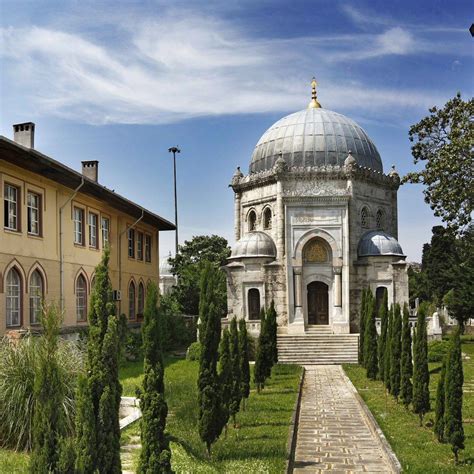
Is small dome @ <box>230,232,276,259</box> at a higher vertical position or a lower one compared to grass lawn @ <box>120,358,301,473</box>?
higher

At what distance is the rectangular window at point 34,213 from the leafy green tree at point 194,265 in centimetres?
1997

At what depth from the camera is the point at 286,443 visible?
12.9 meters

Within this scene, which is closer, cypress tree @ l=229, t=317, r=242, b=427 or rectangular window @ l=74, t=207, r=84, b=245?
cypress tree @ l=229, t=317, r=242, b=427

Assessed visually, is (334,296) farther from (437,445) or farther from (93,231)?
(437,445)

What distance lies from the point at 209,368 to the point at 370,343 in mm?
14190

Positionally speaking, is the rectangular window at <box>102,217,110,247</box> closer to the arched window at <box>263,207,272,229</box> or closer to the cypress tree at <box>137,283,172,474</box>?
the arched window at <box>263,207,272,229</box>

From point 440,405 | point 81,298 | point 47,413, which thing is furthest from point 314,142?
point 47,413

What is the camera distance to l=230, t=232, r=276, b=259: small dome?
110 feet

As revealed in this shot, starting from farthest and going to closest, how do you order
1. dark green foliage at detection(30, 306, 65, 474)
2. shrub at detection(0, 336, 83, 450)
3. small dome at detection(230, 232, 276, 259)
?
small dome at detection(230, 232, 276, 259) < shrub at detection(0, 336, 83, 450) < dark green foliage at detection(30, 306, 65, 474)

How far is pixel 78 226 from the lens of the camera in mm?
26141

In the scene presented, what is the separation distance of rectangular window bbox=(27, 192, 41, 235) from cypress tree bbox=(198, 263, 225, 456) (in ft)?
36.5

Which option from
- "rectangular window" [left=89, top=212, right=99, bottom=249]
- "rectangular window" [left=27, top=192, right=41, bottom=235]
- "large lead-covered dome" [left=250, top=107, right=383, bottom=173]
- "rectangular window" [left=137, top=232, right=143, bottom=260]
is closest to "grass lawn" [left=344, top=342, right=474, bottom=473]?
"rectangular window" [left=27, top=192, right=41, bottom=235]

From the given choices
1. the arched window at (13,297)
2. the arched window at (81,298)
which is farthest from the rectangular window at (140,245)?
the arched window at (13,297)

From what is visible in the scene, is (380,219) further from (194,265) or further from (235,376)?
(235,376)
